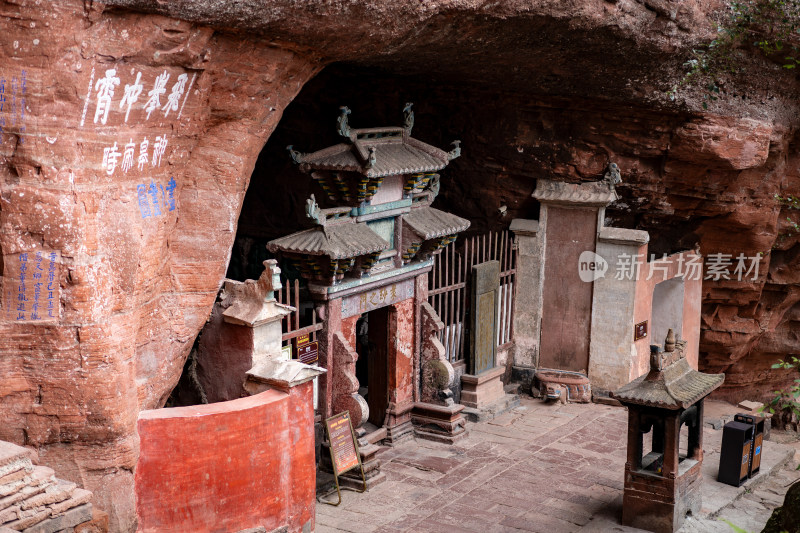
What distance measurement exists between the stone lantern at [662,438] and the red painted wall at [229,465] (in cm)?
361

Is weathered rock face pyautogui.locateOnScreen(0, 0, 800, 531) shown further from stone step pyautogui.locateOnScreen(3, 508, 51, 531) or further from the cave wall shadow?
stone step pyautogui.locateOnScreen(3, 508, 51, 531)

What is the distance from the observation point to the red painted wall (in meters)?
8.73

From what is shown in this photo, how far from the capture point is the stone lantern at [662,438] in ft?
34.6

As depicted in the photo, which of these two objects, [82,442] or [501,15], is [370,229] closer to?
[501,15]

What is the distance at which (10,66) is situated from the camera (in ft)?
23.6

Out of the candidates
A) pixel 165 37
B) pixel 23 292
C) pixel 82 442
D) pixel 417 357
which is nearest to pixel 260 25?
pixel 165 37

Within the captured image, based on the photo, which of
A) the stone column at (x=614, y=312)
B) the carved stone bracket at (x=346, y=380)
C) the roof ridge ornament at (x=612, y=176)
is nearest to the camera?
the carved stone bracket at (x=346, y=380)

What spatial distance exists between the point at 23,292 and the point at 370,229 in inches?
196

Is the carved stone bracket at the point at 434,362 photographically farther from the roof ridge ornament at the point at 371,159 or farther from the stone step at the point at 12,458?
the stone step at the point at 12,458

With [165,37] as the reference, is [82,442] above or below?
below

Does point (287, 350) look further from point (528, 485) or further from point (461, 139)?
point (461, 139)

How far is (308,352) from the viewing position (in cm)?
1139

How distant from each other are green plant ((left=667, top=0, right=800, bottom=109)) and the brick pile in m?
9.45

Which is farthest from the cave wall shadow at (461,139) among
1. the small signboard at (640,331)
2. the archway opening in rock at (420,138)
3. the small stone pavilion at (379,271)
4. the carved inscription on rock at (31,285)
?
the carved inscription on rock at (31,285)
